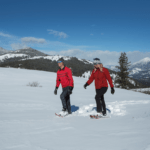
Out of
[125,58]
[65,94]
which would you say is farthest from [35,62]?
[65,94]

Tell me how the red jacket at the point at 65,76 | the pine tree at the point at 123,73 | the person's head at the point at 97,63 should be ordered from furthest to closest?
the pine tree at the point at 123,73 → the red jacket at the point at 65,76 → the person's head at the point at 97,63

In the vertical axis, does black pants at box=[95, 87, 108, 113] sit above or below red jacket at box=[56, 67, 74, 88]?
below

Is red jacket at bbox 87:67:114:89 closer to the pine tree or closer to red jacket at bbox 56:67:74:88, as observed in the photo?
red jacket at bbox 56:67:74:88

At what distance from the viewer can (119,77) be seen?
103 feet

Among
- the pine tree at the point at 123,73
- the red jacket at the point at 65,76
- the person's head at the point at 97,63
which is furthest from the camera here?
the pine tree at the point at 123,73

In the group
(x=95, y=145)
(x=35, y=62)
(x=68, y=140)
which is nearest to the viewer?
(x=95, y=145)

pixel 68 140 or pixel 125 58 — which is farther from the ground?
pixel 125 58


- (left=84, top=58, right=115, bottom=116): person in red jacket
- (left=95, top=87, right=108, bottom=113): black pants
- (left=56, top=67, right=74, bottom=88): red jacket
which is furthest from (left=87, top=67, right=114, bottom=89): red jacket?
(left=56, top=67, right=74, bottom=88): red jacket

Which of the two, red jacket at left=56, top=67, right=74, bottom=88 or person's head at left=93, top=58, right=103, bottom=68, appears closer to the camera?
person's head at left=93, top=58, right=103, bottom=68

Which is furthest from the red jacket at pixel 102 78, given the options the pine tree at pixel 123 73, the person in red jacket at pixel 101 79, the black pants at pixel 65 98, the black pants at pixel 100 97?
the pine tree at pixel 123 73

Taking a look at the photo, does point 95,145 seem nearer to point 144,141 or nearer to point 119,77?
point 144,141

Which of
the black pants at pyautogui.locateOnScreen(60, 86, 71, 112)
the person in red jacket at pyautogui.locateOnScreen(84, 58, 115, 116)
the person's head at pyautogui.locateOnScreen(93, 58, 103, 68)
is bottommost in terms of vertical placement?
the black pants at pyautogui.locateOnScreen(60, 86, 71, 112)

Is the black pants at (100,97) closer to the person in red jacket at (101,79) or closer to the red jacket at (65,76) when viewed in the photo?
the person in red jacket at (101,79)

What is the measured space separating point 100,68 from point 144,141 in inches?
108
